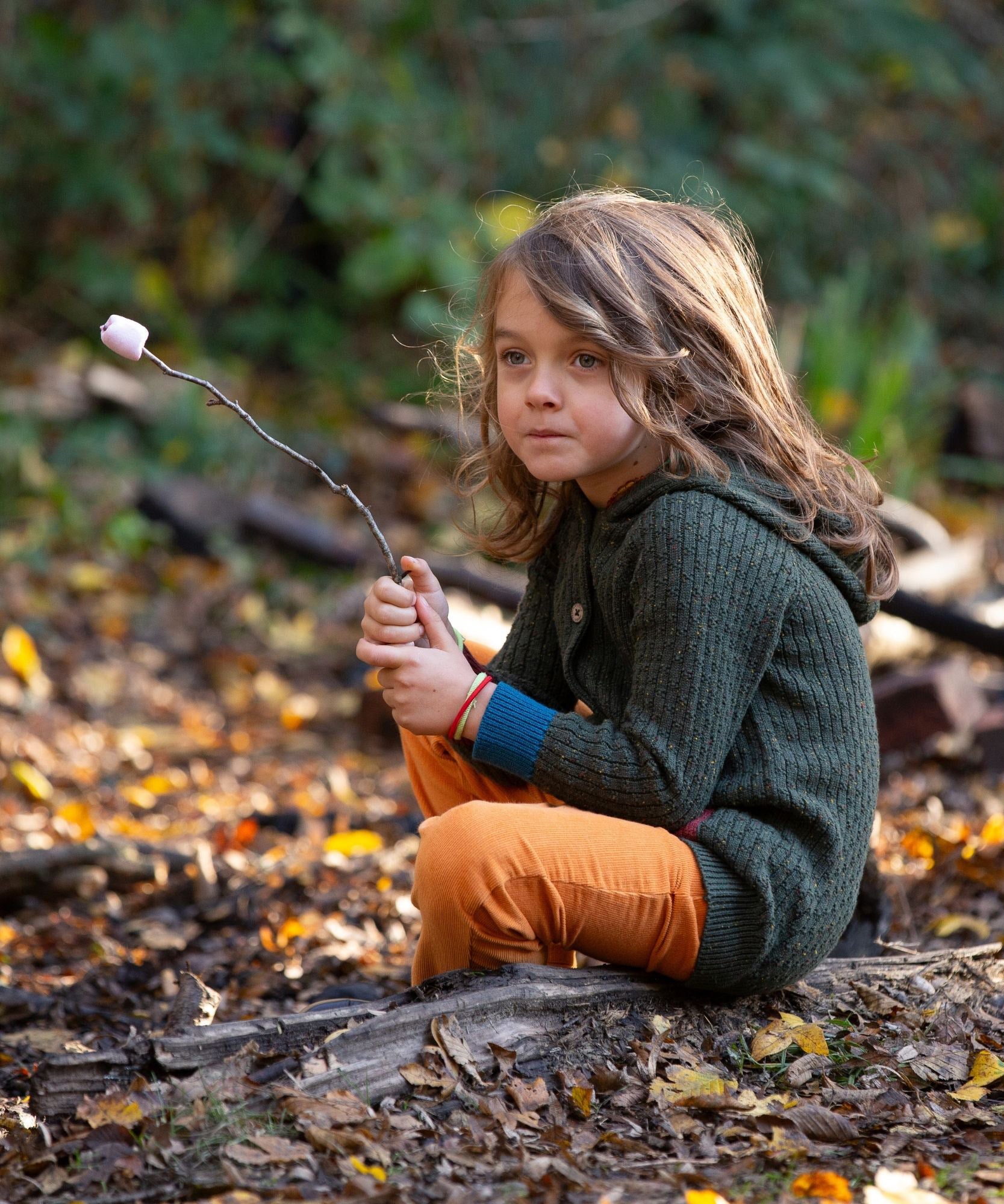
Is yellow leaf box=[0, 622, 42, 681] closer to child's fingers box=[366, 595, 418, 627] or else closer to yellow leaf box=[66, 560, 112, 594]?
yellow leaf box=[66, 560, 112, 594]

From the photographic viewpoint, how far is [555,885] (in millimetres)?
1905

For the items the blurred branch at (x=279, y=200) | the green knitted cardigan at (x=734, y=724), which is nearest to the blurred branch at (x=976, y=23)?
the blurred branch at (x=279, y=200)

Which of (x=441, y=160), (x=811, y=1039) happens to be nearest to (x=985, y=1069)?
(x=811, y=1039)

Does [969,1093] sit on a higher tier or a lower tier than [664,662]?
lower

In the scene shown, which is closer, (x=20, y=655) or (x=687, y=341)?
(x=687, y=341)

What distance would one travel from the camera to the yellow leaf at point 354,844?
128 inches

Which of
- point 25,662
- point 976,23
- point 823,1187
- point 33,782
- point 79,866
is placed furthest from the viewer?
point 976,23

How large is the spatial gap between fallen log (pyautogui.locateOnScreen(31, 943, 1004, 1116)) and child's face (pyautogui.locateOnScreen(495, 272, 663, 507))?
0.80 meters

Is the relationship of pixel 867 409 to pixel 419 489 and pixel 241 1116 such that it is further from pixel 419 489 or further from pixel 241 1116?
pixel 241 1116

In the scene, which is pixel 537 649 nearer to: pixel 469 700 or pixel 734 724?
pixel 469 700

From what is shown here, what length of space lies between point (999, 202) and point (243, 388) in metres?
5.33

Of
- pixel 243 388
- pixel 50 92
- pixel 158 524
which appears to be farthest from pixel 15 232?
pixel 158 524

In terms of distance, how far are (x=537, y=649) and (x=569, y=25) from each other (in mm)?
6450

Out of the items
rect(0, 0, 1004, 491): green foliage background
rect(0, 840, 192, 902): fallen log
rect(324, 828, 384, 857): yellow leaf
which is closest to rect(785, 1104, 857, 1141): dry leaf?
rect(324, 828, 384, 857): yellow leaf
